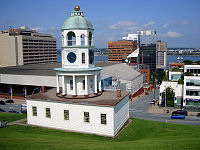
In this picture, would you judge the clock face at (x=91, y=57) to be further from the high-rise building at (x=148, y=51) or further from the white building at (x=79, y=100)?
the high-rise building at (x=148, y=51)

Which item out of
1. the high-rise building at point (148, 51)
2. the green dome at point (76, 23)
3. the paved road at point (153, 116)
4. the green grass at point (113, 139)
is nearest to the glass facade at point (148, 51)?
the high-rise building at point (148, 51)

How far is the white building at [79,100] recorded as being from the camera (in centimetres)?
3192

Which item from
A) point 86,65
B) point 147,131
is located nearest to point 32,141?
point 86,65

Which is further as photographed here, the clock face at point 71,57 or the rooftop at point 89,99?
the clock face at point 71,57

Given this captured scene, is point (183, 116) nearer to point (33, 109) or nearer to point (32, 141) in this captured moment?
point (33, 109)

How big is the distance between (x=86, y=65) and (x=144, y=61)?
13833 centimetres

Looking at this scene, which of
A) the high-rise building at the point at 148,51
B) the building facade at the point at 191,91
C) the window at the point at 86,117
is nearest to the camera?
the window at the point at 86,117

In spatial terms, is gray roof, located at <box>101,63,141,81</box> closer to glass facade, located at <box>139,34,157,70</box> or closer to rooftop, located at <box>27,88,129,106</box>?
rooftop, located at <box>27,88,129,106</box>

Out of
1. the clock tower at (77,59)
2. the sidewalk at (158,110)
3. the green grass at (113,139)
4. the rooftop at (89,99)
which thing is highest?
the clock tower at (77,59)

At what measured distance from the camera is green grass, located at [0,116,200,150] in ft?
75.8

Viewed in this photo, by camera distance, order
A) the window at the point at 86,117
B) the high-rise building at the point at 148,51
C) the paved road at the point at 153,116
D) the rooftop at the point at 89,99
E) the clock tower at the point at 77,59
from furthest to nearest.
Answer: the high-rise building at the point at 148,51 → the paved road at the point at 153,116 → the clock tower at the point at 77,59 → the window at the point at 86,117 → the rooftop at the point at 89,99

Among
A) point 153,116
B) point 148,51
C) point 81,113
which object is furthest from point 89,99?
point 148,51

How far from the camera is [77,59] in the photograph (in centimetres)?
3644

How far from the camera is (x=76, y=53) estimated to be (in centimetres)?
3644
